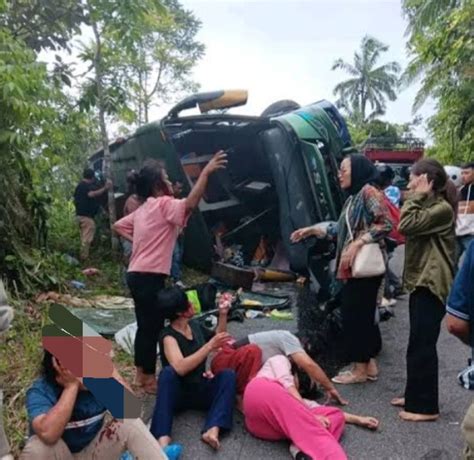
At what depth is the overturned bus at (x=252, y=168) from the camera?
650cm

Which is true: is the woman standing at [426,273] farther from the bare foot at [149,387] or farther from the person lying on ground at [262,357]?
the bare foot at [149,387]

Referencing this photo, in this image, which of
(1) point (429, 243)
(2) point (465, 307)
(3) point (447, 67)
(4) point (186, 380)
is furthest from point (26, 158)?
(3) point (447, 67)

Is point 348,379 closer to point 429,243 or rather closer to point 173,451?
point 429,243

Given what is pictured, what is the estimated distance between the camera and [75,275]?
666 centimetres

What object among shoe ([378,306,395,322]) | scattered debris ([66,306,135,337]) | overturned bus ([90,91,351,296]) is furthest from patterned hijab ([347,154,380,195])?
scattered debris ([66,306,135,337])

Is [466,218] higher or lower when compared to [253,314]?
higher

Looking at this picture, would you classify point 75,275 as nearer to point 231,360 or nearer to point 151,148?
point 151,148

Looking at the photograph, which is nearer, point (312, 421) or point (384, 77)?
point (312, 421)

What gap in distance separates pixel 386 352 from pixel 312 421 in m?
1.79

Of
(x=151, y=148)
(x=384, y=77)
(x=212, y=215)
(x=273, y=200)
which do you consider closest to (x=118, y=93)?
(x=151, y=148)

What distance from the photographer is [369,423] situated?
3.28 metres

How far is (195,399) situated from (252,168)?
4936mm

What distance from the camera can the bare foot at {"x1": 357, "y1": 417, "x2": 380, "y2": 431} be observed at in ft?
10.7

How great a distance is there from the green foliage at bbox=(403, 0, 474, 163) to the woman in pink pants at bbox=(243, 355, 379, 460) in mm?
6330
